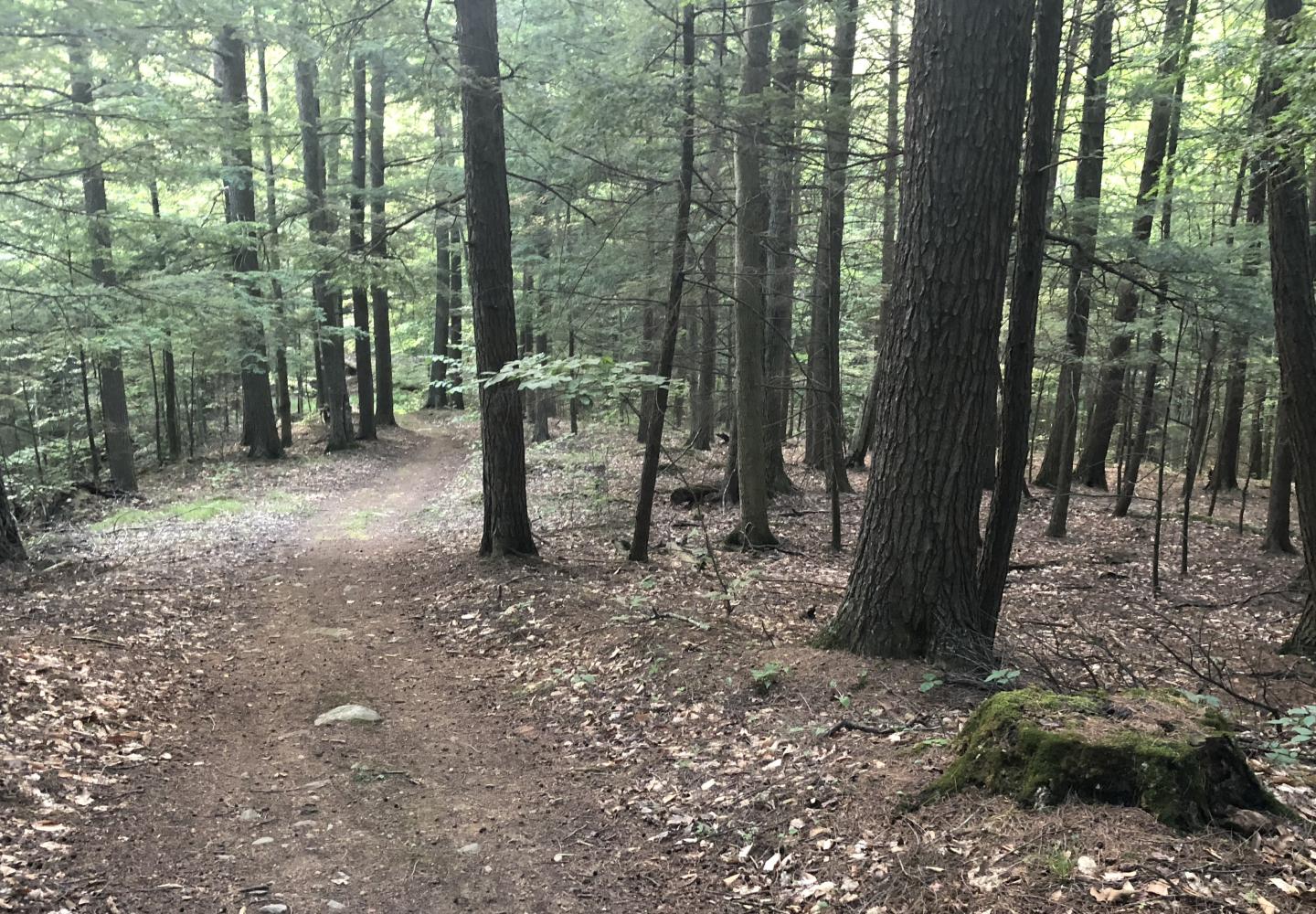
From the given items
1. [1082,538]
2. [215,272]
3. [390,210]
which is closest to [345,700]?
[215,272]

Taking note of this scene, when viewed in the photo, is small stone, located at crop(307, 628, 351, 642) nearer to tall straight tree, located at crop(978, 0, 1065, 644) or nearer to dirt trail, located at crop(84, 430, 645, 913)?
dirt trail, located at crop(84, 430, 645, 913)

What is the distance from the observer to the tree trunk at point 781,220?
8.66 metres

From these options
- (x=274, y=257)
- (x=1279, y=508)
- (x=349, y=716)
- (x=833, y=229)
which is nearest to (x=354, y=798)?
(x=349, y=716)

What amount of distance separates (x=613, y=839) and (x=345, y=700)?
306cm

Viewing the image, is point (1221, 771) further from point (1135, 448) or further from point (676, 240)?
point (1135, 448)

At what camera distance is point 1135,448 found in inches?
528

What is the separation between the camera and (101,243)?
12.7 meters

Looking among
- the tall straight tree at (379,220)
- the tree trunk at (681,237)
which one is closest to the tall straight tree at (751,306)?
the tree trunk at (681,237)

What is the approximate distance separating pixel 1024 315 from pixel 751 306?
4315mm

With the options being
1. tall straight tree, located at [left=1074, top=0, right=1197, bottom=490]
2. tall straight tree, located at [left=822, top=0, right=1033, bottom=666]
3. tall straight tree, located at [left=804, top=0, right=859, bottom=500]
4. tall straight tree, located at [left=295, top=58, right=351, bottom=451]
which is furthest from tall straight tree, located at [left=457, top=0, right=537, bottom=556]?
tall straight tree, located at [left=295, top=58, right=351, bottom=451]

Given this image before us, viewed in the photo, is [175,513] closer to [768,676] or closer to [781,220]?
[781,220]

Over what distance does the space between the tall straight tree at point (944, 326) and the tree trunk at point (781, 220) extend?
2.95 m

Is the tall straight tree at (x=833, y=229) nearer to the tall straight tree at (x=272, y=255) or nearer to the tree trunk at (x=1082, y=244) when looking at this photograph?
the tree trunk at (x=1082, y=244)

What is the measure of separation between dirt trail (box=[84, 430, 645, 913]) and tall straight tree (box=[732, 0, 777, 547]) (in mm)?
4941
